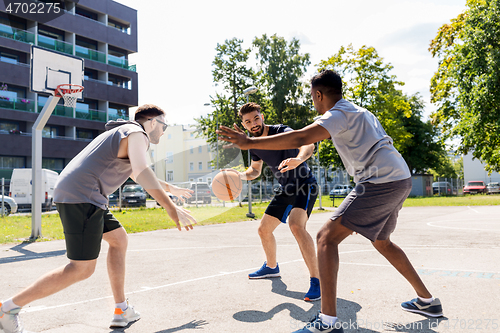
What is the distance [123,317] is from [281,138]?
7.00 feet

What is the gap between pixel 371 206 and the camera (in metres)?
3.12

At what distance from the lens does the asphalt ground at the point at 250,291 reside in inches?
134

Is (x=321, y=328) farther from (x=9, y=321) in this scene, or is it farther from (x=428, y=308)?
(x=9, y=321)

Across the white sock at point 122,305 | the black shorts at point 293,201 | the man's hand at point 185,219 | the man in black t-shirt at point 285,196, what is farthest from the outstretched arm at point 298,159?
the white sock at point 122,305

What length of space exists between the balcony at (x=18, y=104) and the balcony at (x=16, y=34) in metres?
5.33

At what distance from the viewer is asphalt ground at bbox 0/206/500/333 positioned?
3398mm

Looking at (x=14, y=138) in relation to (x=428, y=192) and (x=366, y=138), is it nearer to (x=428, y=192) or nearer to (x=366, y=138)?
(x=366, y=138)

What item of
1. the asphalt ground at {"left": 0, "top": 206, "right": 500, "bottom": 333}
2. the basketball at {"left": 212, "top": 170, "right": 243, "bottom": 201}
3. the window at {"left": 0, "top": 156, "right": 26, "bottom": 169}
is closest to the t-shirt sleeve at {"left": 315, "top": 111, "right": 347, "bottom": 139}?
the asphalt ground at {"left": 0, "top": 206, "right": 500, "bottom": 333}

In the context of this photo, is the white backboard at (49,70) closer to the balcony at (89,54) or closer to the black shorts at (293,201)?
the black shorts at (293,201)

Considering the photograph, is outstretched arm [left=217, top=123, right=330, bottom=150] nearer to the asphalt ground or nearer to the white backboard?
the asphalt ground

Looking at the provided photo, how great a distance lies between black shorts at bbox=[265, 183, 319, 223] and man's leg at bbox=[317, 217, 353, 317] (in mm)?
1563

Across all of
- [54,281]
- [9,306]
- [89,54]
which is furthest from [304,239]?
[89,54]

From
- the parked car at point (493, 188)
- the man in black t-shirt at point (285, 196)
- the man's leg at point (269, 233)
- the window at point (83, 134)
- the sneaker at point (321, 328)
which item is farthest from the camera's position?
the parked car at point (493, 188)

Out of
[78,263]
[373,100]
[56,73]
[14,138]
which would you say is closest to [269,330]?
[78,263]
